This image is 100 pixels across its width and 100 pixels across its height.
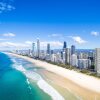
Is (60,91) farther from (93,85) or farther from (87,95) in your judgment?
(93,85)

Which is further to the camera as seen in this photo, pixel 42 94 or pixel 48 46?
pixel 48 46

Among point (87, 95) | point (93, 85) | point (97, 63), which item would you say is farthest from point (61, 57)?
point (87, 95)

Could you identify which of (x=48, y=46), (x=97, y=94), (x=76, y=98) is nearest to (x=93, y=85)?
(x=97, y=94)

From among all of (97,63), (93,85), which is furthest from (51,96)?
(97,63)

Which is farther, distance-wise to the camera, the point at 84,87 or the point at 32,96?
the point at 84,87

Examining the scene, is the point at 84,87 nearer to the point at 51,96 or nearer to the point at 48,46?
the point at 51,96

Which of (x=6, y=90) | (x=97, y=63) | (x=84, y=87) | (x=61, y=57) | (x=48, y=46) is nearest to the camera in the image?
(x=6, y=90)

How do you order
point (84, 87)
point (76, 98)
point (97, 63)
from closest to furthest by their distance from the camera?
point (76, 98), point (84, 87), point (97, 63)

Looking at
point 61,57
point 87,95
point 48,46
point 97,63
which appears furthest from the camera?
point 48,46

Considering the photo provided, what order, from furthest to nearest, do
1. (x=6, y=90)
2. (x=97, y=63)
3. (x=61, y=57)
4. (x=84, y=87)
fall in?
(x=61, y=57) < (x=97, y=63) < (x=84, y=87) < (x=6, y=90)
